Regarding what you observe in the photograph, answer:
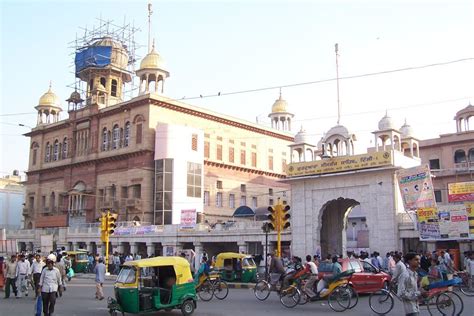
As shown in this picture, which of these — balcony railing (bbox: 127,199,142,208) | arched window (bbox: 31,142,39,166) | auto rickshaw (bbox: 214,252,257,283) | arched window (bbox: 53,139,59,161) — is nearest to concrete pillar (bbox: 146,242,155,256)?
balcony railing (bbox: 127,199,142,208)

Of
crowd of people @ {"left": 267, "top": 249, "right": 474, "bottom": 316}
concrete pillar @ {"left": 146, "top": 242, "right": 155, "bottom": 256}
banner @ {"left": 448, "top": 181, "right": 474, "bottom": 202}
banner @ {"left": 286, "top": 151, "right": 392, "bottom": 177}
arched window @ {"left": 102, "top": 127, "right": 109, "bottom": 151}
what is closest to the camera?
crowd of people @ {"left": 267, "top": 249, "right": 474, "bottom": 316}

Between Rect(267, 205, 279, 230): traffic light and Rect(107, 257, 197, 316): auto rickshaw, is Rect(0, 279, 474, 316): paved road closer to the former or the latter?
Rect(107, 257, 197, 316): auto rickshaw

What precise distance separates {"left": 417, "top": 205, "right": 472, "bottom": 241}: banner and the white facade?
88.7 ft

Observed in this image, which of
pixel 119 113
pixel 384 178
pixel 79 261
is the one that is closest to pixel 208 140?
pixel 119 113

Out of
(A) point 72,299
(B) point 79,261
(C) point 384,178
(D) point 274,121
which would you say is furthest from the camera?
(D) point 274,121

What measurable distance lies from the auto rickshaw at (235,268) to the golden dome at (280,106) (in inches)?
1715

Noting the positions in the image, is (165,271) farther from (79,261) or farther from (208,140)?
(208,140)

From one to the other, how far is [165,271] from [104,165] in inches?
1617

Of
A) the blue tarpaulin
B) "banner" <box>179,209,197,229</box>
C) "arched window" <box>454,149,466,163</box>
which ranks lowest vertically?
"banner" <box>179,209,197,229</box>

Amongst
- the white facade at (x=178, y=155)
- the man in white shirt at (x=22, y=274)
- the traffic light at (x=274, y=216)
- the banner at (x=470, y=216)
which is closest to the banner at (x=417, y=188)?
the banner at (x=470, y=216)

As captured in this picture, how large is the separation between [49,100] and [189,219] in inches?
1404

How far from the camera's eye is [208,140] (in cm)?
5309

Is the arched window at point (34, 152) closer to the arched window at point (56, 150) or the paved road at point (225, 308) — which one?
the arched window at point (56, 150)

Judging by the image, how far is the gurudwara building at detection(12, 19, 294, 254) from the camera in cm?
4791
